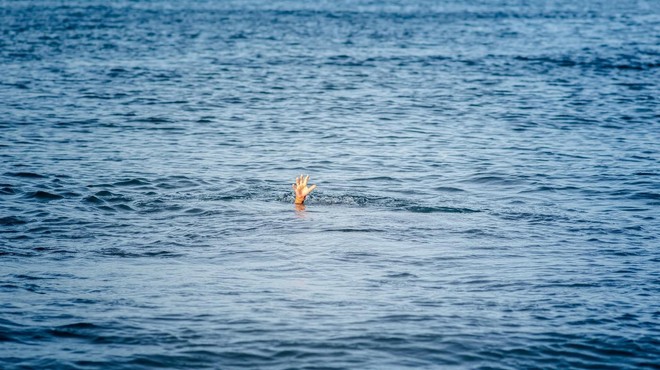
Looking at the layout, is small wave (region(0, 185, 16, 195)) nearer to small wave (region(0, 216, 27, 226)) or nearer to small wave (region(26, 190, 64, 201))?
small wave (region(26, 190, 64, 201))

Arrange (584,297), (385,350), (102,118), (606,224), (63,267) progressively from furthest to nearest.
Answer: (102,118) → (606,224) → (63,267) → (584,297) → (385,350)

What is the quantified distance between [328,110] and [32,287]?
21.5 metres

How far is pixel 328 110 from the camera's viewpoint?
116ft

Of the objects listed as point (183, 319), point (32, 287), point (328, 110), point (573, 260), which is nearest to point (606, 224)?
point (573, 260)

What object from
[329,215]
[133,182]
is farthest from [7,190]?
[329,215]

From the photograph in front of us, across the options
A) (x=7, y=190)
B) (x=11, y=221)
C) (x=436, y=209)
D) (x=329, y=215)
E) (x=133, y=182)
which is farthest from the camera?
(x=133, y=182)

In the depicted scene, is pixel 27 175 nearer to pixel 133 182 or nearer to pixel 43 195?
pixel 43 195

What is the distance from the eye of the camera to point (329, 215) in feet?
64.5

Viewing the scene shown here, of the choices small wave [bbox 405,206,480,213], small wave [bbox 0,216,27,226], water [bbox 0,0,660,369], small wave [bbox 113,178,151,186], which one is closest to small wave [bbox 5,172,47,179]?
water [bbox 0,0,660,369]

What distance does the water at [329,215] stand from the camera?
13023 mm

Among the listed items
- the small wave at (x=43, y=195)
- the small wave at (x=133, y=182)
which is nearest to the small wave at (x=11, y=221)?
the small wave at (x=43, y=195)

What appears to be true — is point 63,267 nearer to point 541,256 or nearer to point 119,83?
point 541,256

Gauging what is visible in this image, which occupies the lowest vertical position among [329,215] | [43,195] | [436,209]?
[436,209]

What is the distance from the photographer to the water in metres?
13.0
